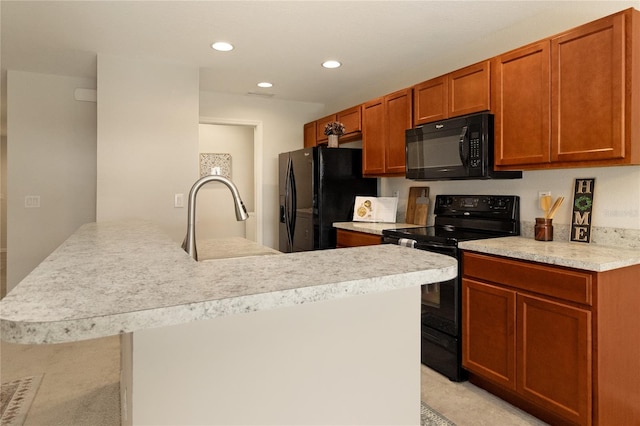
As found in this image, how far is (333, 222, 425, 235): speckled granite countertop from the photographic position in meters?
3.27

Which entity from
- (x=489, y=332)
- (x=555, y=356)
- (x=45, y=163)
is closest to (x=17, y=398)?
(x=45, y=163)

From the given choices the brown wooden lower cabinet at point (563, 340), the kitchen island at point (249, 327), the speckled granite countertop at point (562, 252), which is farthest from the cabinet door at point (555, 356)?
the kitchen island at point (249, 327)

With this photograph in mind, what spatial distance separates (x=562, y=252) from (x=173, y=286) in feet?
6.38

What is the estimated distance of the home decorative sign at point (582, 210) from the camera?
2252 millimetres

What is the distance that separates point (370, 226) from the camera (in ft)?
11.4

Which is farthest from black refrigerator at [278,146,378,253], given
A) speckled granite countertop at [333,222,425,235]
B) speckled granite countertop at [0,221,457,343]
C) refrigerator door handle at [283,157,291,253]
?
speckled granite countertop at [0,221,457,343]

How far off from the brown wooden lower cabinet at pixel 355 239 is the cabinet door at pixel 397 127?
0.61 metres

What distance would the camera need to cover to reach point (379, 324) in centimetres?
100

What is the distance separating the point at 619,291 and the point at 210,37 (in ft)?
9.45

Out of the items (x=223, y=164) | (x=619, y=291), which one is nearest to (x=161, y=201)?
(x=223, y=164)

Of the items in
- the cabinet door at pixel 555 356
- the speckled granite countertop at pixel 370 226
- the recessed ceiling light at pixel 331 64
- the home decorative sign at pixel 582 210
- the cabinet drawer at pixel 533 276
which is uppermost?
the recessed ceiling light at pixel 331 64

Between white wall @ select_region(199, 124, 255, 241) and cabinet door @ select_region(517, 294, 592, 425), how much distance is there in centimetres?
443

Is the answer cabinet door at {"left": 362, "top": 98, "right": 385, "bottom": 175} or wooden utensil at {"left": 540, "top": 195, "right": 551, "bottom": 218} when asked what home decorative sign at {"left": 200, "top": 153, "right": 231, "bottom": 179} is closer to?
cabinet door at {"left": 362, "top": 98, "right": 385, "bottom": 175}

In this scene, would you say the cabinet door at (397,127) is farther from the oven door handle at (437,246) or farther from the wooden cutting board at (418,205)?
the oven door handle at (437,246)
